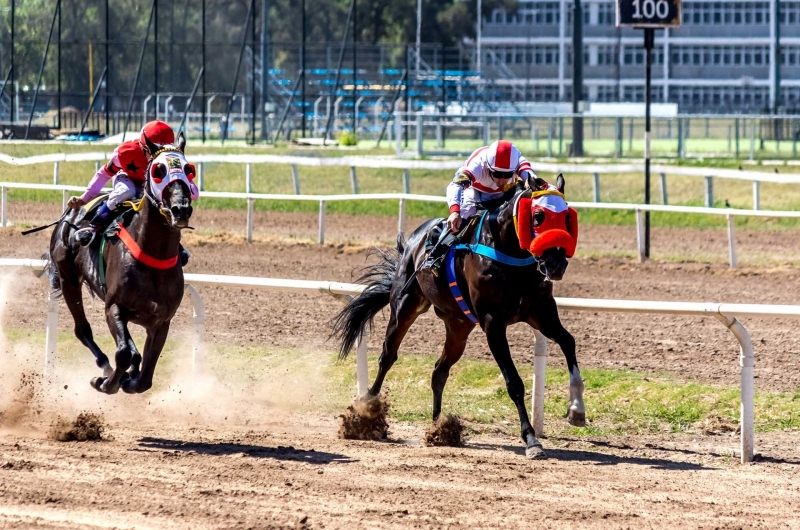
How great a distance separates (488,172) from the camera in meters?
7.72

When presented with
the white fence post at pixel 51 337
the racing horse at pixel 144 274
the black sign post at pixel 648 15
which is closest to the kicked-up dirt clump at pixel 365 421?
the racing horse at pixel 144 274

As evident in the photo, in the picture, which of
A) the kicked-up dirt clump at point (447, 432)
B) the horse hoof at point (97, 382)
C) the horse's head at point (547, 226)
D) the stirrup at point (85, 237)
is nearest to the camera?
the horse's head at point (547, 226)

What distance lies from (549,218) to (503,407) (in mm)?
2209

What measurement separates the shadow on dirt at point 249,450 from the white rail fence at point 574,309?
4.04 ft

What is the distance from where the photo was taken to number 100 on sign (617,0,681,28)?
14430mm

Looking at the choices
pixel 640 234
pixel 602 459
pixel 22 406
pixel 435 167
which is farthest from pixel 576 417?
pixel 435 167

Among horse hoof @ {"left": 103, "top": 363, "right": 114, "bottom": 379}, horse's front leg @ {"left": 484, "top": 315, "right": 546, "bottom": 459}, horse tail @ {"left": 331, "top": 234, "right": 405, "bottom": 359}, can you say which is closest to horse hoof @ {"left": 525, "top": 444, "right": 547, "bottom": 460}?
horse's front leg @ {"left": 484, "top": 315, "right": 546, "bottom": 459}

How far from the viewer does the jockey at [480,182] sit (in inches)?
299

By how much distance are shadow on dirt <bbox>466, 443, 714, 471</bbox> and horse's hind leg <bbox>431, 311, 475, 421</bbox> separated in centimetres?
69

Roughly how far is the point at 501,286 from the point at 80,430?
2.66 meters

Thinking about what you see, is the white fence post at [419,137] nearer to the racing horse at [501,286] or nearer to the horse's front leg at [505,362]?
the racing horse at [501,286]

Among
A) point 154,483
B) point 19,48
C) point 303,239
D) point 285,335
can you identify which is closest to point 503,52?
point 19,48

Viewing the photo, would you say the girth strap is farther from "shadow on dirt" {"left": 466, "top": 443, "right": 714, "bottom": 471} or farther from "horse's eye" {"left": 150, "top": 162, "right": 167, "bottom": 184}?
"horse's eye" {"left": 150, "top": 162, "right": 167, "bottom": 184}

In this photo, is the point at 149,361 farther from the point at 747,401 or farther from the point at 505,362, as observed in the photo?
the point at 747,401
